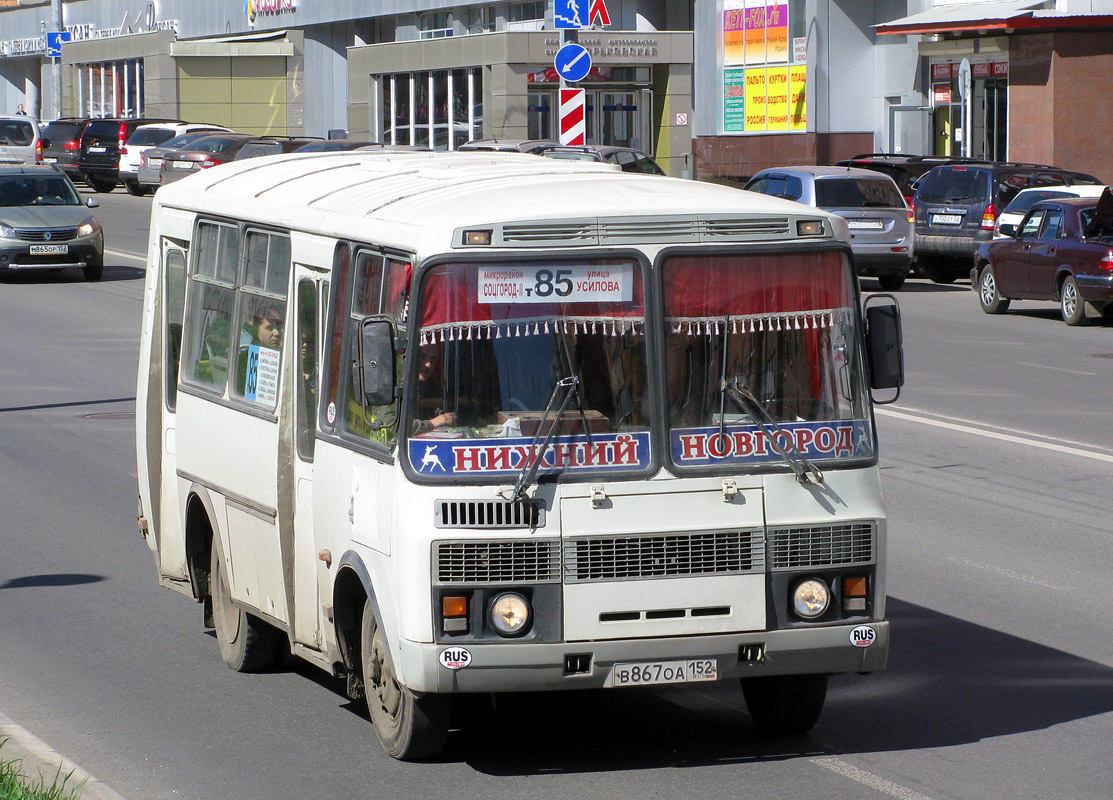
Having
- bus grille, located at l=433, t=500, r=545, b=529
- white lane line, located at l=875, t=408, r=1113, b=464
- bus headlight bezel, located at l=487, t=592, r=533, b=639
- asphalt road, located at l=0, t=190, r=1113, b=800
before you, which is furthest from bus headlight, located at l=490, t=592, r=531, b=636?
white lane line, located at l=875, t=408, r=1113, b=464

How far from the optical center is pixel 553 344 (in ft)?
19.8

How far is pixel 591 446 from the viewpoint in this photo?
19.7 ft

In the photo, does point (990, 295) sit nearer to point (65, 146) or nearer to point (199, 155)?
point (199, 155)

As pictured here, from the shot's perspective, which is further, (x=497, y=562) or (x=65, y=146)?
(x=65, y=146)

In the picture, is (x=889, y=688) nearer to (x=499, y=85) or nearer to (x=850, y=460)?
(x=850, y=460)

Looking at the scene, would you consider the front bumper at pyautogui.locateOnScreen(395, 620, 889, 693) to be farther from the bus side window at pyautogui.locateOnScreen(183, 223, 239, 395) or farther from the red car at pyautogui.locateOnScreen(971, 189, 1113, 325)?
the red car at pyautogui.locateOnScreen(971, 189, 1113, 325)

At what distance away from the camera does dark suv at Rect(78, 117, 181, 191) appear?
163 feet

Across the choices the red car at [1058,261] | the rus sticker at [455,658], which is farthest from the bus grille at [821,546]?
the red car at [1058,261]

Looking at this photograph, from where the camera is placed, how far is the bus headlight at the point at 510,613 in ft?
19.4

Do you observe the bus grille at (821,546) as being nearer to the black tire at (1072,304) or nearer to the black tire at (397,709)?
the black tire at (397,709)

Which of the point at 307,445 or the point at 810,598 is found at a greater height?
the point at 307,445

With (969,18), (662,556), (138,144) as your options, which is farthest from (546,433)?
(138,144)

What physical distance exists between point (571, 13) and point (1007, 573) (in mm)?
19648

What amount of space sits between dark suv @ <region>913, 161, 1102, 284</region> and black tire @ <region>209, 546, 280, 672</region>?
69.9 feet
